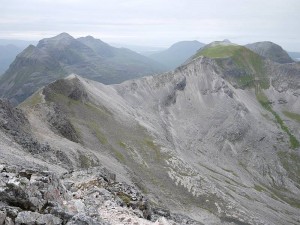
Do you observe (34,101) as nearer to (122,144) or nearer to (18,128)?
(122,144)

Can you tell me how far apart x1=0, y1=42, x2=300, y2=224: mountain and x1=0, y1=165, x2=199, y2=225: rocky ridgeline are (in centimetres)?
27

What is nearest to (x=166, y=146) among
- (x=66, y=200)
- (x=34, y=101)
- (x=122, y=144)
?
(x=122, y=144)

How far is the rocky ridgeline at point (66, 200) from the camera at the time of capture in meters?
23.3

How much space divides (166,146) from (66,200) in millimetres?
88387

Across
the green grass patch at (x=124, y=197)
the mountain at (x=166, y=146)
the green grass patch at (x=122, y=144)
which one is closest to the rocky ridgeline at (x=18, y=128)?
the mountain at (x=166, y=146)

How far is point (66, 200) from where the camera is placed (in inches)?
1226

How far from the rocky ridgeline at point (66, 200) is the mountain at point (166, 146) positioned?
27 centimetres

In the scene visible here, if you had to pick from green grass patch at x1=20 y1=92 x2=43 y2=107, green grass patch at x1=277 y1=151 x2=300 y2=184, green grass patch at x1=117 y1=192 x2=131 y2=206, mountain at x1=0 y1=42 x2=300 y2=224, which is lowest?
green grass patch at x1=277 y1=151 x2=300 y2=184

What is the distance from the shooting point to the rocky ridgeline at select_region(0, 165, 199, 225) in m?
23.3

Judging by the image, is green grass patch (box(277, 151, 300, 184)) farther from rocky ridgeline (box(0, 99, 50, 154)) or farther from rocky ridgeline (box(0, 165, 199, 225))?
rocky ridgeline (box(0, 165, 199, 225))

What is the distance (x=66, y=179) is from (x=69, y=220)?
16075mm

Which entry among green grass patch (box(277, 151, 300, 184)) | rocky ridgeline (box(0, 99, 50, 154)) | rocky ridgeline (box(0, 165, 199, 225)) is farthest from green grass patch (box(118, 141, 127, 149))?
green grass patch (box(277, 151, 300, 184))

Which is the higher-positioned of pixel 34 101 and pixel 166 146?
pixel 34 101

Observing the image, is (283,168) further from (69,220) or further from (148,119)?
(69,220)
